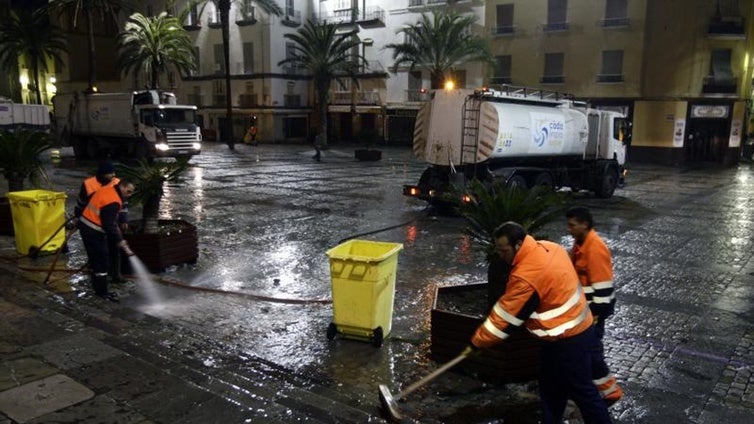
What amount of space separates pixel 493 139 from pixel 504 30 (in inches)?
1164

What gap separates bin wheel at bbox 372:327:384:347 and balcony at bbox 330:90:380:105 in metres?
43.9

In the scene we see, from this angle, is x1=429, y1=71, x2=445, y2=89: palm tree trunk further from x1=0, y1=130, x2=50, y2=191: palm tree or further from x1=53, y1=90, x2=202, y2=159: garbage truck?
x1=0, y1=130, x2=50, y2=191: palm tree

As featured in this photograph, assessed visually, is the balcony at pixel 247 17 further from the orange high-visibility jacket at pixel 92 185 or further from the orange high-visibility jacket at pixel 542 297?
the orange high-visibility jacket at pixel 542 297

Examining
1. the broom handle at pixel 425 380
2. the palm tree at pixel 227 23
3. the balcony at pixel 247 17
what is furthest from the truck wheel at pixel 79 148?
the broom handle at pixel 425 380

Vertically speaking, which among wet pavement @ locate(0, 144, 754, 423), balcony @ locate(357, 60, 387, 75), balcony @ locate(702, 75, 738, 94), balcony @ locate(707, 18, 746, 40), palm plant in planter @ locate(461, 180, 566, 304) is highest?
balcony @ locate(707, 18, 746, 40)

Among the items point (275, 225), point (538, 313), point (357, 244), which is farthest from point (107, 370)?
point (275, 225)

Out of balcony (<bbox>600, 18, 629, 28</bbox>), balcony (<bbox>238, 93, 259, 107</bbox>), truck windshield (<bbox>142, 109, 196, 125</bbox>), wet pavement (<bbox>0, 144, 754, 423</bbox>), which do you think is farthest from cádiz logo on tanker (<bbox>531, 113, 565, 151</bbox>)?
balcony (<bbox>238, 93, 259, 107</bbox>)

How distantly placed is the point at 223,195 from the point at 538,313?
14.8 m

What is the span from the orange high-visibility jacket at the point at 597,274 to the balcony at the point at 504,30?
38.3 meters

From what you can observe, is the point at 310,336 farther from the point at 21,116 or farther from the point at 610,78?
the point at 610,78

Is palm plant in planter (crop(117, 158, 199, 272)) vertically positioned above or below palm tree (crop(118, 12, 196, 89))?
below

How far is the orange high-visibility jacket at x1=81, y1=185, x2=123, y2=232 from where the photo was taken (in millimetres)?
7184

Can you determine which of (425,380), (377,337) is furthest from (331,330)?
(425,380)

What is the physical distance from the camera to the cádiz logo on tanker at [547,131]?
1546cm
